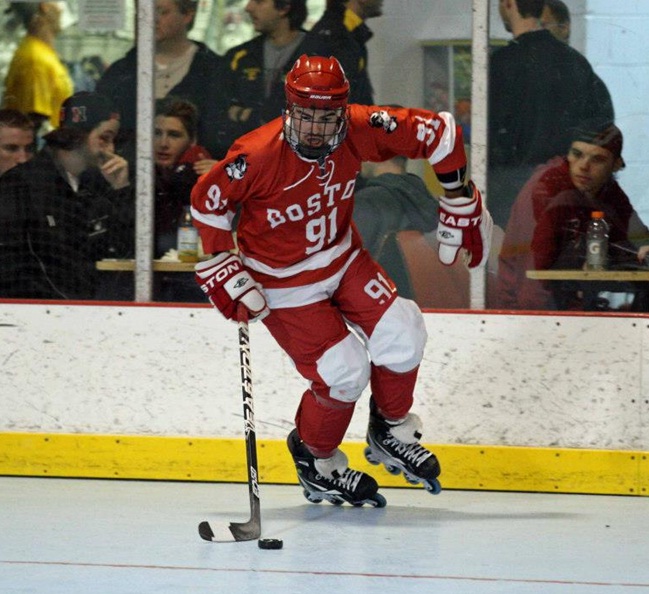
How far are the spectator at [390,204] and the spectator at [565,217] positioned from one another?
0.33 metres

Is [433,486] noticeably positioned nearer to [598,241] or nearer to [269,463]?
[269,463]

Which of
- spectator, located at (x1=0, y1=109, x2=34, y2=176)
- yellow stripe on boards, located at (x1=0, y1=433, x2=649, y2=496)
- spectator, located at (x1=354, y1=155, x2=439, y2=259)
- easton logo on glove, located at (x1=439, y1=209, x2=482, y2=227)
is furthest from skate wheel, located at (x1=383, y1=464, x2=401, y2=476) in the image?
spectator, located at (x1=0, y1=109, x2=34, y2=176)

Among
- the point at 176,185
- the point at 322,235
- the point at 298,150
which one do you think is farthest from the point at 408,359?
the point at 176,185

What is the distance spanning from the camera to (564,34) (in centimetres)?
479

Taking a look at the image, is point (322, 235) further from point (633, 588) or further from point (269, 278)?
point (633, 588)

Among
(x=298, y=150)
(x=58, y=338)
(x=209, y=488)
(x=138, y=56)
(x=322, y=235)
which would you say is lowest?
(x=209, y=488)

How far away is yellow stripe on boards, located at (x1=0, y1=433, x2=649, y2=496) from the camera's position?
4.57 metres

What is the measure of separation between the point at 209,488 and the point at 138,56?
1651 millimetres

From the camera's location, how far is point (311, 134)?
149 inches

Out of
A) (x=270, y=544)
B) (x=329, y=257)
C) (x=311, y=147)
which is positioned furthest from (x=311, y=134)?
(x=270, y=544)

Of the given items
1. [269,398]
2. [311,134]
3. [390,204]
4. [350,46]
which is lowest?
[269,398]

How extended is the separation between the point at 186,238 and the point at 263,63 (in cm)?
74

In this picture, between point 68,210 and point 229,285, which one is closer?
point 229,285

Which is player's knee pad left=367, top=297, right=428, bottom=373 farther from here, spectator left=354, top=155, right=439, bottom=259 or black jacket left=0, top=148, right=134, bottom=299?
black jacket left=0, top=148, right=134, bottom=299
